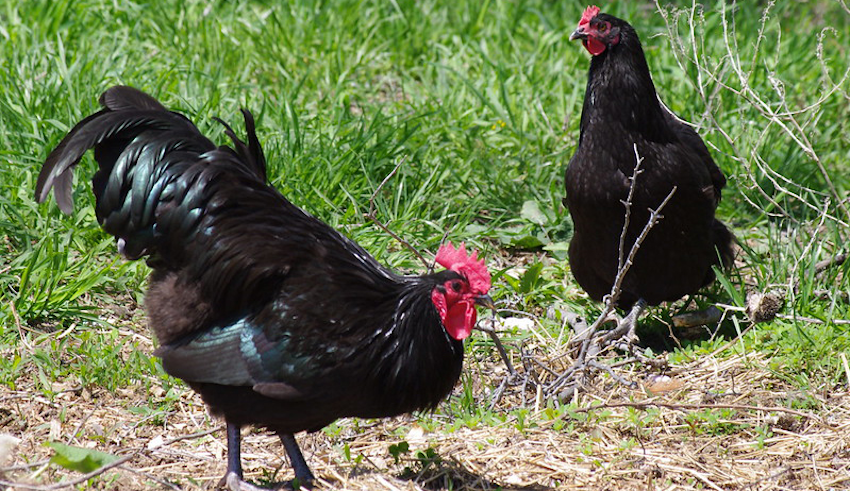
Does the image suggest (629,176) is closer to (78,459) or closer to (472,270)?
(472,270)

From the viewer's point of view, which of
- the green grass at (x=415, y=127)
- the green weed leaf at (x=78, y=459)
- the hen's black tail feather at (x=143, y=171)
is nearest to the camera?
the green weed leaf at (x=78, y=459)

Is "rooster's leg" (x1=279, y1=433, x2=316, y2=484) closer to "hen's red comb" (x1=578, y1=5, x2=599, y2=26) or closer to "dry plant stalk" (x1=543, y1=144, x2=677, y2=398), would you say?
"dry plant stalk" (x1=543, y1=144, x2=677, y2=398)

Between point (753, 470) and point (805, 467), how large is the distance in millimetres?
197

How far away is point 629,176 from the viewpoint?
15.4 ft

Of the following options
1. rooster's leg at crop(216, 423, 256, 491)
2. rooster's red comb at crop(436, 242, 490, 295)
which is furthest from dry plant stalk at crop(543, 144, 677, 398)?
rooster's leg at crop(216, 423, 256, 491)

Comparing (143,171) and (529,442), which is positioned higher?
(143,171)

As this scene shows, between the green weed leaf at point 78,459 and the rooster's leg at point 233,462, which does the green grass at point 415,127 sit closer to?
the rooster's leg at point 233,462

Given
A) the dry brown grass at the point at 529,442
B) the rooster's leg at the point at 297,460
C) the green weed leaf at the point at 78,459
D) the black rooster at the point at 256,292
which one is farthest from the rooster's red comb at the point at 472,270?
the green weed leaf at the point at 78,459

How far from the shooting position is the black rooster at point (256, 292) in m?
3.52

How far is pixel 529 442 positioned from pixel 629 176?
137cm

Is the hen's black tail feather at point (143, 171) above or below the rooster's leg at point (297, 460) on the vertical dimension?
above

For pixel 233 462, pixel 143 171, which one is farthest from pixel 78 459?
pixel 143 171

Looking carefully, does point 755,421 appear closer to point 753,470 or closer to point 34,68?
point 753,470

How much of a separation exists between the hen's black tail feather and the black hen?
5.48ft
